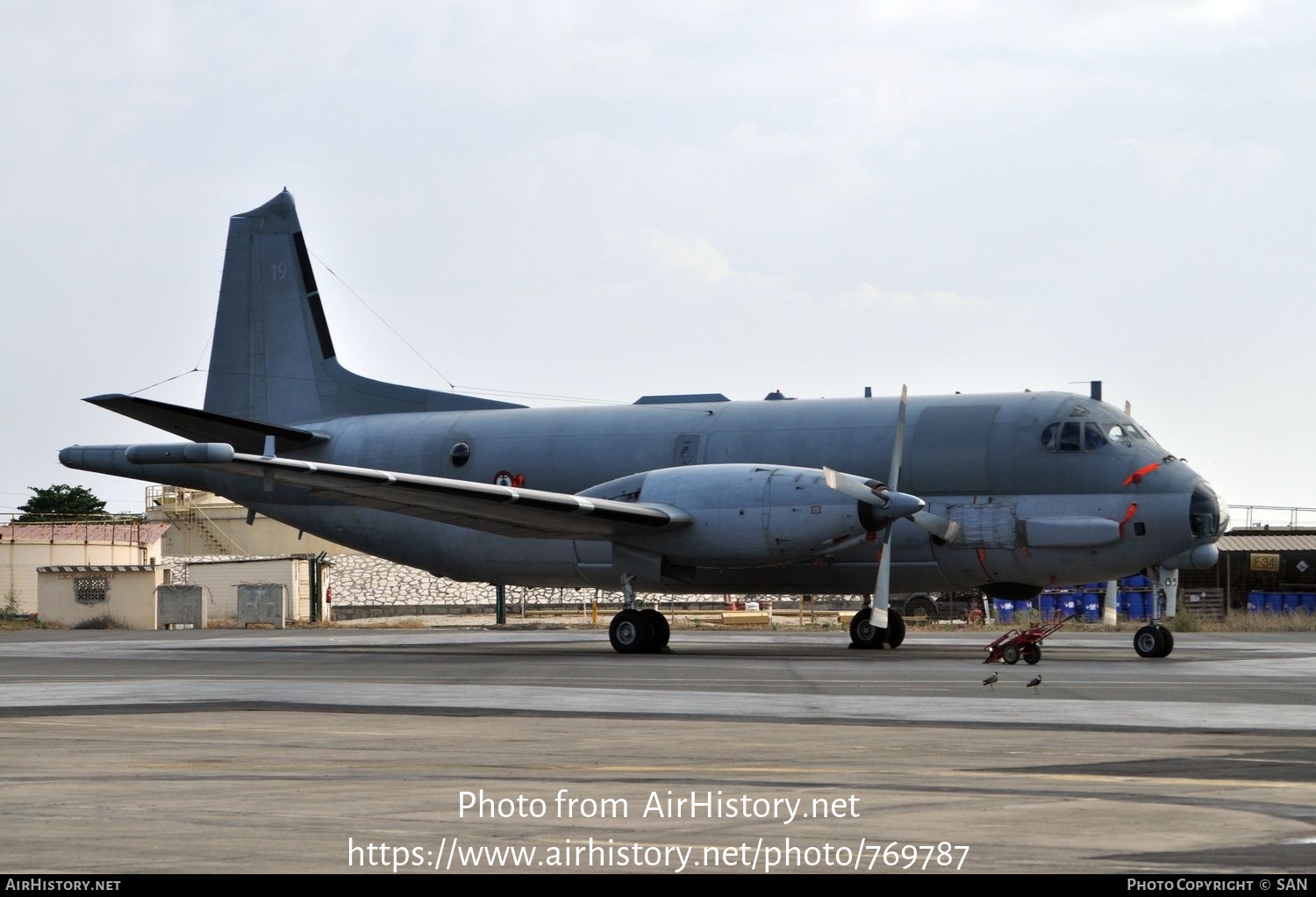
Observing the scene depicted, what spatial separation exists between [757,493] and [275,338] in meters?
15.5

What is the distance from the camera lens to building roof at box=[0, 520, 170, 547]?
59.6m

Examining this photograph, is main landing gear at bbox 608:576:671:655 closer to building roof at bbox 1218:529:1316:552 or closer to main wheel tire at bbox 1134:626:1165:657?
main wheel tire at bbox 1134:626:1165:657

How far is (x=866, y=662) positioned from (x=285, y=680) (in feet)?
27.6

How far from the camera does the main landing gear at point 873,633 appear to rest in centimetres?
2792

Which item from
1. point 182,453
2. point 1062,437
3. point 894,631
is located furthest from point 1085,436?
point 182,453

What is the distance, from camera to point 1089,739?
11.4 meters

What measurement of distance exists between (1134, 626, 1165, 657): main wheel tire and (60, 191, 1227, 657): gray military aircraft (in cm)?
4

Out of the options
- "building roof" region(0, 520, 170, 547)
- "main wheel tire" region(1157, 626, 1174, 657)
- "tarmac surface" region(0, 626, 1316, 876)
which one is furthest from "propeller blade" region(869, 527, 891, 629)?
"building roof" region(0, 520, 170, 547)

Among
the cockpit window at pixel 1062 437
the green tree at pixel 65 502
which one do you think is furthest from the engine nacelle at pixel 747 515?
the green tree at pixel 65 502

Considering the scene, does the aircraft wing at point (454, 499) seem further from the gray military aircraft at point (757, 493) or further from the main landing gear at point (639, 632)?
the main landing gear at point (639, 632)

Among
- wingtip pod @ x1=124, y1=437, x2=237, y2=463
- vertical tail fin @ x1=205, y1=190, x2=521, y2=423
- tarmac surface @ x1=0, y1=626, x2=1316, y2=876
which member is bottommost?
tarmac surface @ x1=0, y1=626, x2=1316, y2=876

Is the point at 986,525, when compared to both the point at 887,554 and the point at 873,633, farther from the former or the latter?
the point at 873,633
